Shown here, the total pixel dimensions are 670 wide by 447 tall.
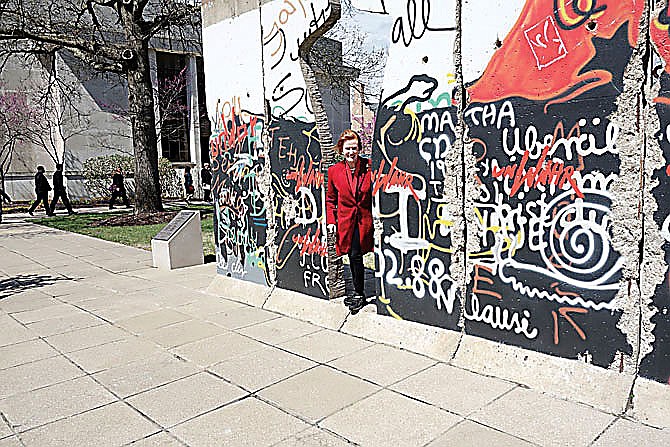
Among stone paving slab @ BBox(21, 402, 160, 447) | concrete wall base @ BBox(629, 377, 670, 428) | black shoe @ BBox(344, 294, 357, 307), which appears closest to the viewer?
concrete wall base @ BBox(629, 377, 670, 428)

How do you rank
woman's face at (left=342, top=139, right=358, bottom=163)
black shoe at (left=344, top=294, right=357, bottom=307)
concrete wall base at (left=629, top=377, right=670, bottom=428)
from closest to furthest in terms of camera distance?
concrete wall base at (left=629, top=377, right=670, bottom=428) → woman's face at (left=342, top=139, right=358, bottom=163) → black shoe at (left=344, top=294, right=357, bottom=307)

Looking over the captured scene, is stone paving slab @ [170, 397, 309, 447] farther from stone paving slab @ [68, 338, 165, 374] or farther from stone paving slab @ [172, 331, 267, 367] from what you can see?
stone paving slab @ [68, 338, 165, 374]

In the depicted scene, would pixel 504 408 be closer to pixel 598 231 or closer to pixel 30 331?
pixel 598 231

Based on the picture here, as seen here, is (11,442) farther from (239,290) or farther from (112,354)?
(239,290)

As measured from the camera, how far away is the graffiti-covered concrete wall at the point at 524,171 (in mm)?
3648

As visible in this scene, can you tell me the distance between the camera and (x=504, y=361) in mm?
4395

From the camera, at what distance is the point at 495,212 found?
4.46m

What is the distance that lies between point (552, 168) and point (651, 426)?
178cm

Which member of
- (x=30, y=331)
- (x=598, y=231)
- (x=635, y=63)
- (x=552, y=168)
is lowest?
(x=30, y=331)

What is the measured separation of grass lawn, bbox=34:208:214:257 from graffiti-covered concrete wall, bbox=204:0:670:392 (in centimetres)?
684

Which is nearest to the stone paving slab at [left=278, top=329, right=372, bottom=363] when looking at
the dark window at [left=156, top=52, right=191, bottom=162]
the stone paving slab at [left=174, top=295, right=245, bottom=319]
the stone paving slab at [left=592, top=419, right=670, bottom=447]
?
the stone paving slab at [left=174, top=295, right=245, bottom=319]

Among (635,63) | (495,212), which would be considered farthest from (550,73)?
(495,212)

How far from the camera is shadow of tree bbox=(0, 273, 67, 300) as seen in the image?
330 inches

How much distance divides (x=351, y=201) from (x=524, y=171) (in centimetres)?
190
